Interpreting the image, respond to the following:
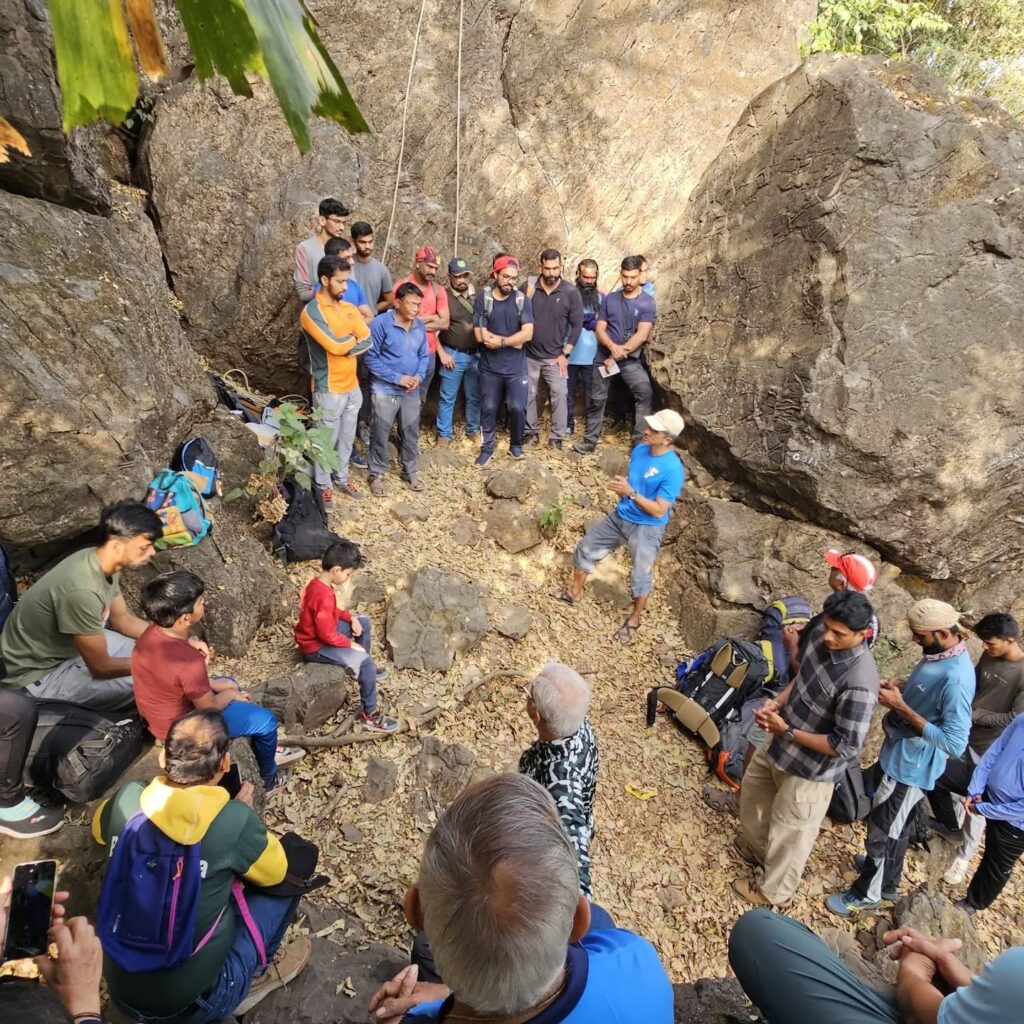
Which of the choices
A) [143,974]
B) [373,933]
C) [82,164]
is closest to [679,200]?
[82,164]

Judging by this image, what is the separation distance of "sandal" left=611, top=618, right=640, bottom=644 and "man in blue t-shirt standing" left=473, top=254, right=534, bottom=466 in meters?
2.67

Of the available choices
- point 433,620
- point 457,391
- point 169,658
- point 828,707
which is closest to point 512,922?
point 169,658

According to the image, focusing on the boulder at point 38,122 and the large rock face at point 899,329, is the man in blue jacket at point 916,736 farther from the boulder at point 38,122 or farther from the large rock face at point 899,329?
the boulder at point 38,122

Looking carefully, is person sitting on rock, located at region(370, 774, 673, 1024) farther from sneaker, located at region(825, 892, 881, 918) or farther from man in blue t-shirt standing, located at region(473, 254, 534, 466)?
man in blue t-shirt standing, located at region(473, 254, 534, 466)

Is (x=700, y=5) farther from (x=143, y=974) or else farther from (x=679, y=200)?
(x=143, y=974)

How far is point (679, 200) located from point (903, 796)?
26.1 feet

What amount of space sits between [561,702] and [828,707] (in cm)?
192

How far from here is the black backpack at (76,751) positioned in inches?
131

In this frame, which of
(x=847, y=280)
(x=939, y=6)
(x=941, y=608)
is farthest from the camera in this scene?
(x=939, y=6)

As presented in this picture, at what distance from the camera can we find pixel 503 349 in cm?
788

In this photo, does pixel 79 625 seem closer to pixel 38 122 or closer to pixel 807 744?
pixel 38 122

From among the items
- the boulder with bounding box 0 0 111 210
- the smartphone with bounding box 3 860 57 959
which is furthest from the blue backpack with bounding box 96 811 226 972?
the boulder with bounding box 0 0 111 210

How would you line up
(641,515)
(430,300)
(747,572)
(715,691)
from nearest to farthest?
(715,691) < (641,515) < (747,572) < (430,300)

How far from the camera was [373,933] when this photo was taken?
11.8ft
